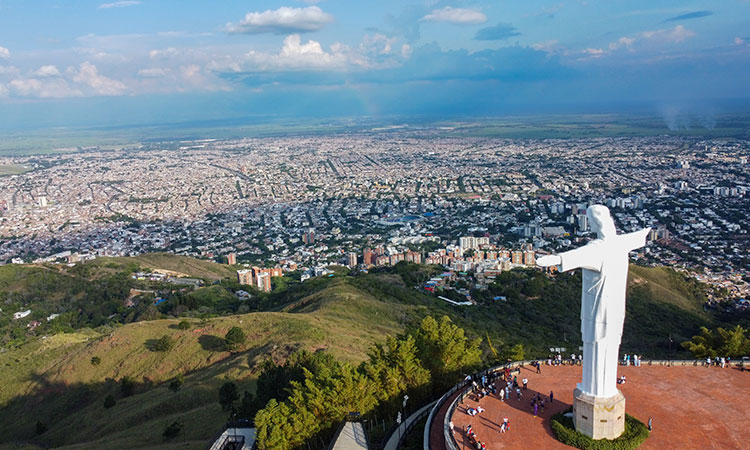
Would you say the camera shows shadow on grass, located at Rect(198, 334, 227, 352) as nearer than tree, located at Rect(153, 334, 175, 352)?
Yes

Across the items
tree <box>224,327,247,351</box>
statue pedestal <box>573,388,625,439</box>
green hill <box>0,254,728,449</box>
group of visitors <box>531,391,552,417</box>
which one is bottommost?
green hill <box>0,254,728,449</box>

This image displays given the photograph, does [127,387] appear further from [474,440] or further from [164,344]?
[474,440]

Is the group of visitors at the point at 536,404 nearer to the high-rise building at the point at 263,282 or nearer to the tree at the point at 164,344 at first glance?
the tree at the point at 164,344

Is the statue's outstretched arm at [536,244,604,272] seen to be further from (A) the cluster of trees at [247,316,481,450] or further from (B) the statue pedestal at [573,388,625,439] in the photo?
(A) the cluster of trees at [247,316,481,450]

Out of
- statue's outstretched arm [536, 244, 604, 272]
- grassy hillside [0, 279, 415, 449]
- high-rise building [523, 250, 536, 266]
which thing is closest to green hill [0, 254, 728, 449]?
grassy hillside [0, 279, 415, 449]

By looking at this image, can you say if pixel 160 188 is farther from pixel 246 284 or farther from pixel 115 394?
pixel 115 394

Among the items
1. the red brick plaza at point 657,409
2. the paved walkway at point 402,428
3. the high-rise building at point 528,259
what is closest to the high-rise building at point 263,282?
the high-rise building at point 528,259

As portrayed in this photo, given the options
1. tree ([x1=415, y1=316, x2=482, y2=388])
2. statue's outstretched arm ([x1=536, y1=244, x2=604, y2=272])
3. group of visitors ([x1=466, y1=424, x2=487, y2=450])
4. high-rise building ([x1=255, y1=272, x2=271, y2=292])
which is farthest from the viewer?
high-rise building ([x1=255, y1=272, x2=271, y2=292])

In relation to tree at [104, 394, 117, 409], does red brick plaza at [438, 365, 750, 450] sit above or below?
above
